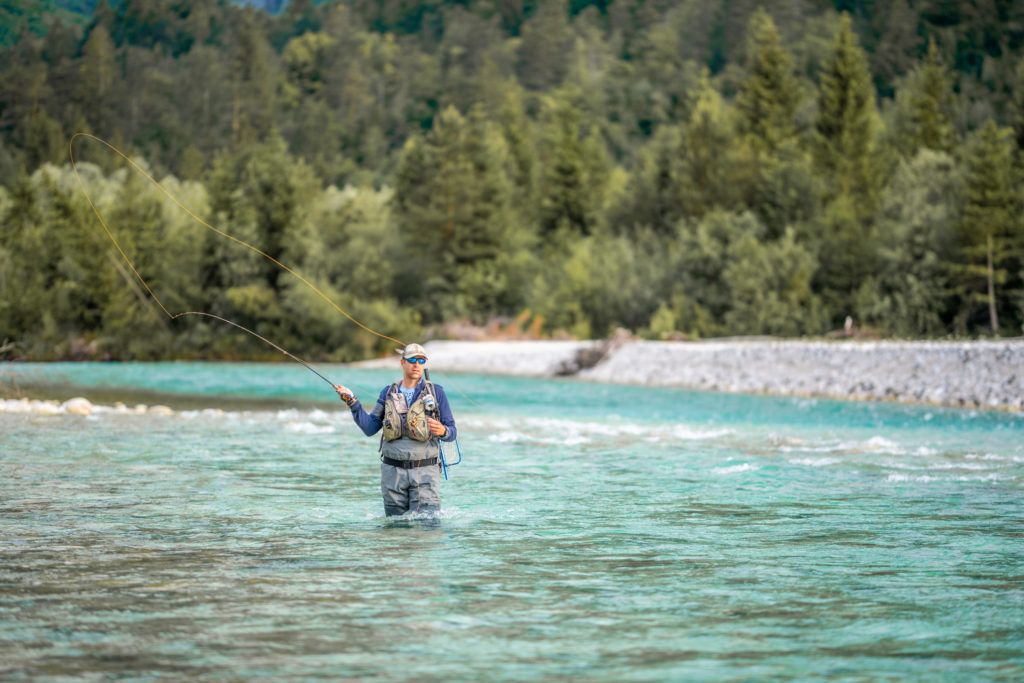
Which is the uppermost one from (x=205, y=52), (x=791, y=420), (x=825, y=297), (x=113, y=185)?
(x=205, y=52)

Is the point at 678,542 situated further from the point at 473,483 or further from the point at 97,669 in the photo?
the point at 97,669

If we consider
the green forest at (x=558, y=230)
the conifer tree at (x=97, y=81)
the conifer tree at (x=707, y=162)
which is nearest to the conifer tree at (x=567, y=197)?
the green forest at (x=558, y=230)

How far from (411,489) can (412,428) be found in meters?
0.76

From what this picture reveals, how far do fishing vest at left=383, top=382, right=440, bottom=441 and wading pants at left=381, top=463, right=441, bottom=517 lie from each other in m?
0.41

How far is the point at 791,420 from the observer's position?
22.1 metres

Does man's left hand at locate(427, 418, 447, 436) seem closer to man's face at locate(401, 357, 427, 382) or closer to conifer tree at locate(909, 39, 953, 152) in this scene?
man's face at locate(401, 357, 427, 382)

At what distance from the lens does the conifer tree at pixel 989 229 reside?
35.9 metres

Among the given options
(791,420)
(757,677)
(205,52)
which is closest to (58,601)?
(757,677)

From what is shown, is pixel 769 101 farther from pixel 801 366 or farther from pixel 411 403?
pixel 411 403

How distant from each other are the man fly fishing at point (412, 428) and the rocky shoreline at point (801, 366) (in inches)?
707

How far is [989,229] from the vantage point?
35875 millimetres

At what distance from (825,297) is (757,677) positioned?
133 feet

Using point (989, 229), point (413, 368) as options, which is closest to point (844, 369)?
point (989, 229)

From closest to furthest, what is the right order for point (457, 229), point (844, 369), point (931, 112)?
point (844, 369) → point (931, 112) → point (457, 229)
